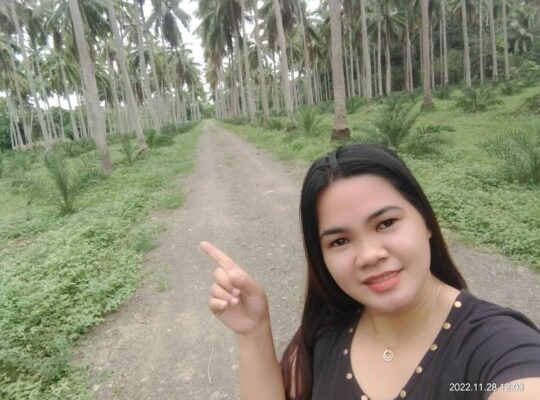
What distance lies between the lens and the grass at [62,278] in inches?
107

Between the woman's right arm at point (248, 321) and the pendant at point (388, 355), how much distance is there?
16.5 inches

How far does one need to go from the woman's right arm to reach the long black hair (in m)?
0.10

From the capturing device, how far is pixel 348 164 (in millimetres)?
1063

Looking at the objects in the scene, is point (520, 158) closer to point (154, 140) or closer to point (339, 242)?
point (339, 242)

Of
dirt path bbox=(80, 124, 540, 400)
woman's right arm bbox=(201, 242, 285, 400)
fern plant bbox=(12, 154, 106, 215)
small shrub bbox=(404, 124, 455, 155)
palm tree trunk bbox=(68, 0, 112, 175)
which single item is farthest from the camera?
palm tree trunk bbox=(68, 0, 112, 175)

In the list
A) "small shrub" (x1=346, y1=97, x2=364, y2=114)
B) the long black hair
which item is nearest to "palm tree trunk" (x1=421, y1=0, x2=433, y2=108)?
"small shrub" (x1=346, y1=97, x2=364, y2=114)

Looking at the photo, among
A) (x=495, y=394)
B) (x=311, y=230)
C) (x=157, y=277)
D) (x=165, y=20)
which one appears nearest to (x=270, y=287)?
(x=157, y=277)

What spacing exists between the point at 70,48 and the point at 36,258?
1953 cm

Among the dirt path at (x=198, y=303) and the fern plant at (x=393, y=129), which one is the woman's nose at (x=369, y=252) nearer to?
the dirt path at (x=198, y=303)

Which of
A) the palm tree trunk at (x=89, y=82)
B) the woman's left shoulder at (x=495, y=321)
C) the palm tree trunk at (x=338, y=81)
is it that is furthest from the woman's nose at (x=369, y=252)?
the palm tree trunk at (x=89, y=82)

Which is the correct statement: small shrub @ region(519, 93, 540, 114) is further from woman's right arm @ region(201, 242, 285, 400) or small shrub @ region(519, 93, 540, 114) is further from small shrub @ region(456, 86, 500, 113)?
woman's right arm @ region(201, 242, 285, 400)

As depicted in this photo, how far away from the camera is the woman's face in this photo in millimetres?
993

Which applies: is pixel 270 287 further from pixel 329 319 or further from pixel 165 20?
pixel 165 20

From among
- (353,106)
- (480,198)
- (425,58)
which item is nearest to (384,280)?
(480,198)
